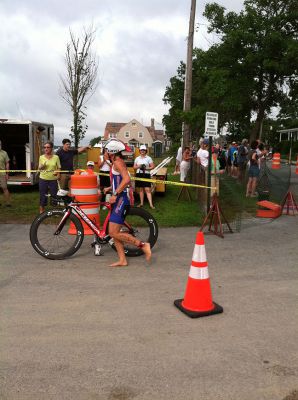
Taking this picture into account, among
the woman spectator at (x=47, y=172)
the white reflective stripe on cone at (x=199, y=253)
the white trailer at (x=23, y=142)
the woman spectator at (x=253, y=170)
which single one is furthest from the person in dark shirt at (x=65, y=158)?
the white reflective stripe on cone at (x=199, y=253)

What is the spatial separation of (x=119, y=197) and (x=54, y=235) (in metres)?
1.29

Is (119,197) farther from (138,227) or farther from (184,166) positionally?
(184,166)

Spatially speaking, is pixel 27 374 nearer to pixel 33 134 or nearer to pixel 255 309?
pixel 255 309

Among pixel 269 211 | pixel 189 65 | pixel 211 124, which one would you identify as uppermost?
pixel 189 65

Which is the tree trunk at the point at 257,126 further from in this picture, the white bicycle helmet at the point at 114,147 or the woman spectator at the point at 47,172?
the white bicycle helmet at the point at 114,147

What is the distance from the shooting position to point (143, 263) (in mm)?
6281

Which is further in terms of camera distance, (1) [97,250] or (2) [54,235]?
(1) [97,250]

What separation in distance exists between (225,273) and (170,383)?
9.65 ft

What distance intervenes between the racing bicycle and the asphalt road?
200mm

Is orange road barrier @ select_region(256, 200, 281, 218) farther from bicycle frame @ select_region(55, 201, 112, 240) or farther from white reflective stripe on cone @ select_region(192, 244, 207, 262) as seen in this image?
white reflective stripe on cone @ select_region(192, 244, 207, 262)

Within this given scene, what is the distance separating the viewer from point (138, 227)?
662 cm

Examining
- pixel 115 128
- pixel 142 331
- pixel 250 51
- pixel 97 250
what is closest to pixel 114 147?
pixel 97 250

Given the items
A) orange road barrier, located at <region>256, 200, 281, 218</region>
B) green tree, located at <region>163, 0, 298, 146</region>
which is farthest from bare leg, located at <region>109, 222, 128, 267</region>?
green tree, located at <region>163, 0, 298, 146</region>

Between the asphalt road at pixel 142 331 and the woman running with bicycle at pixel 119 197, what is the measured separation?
0.42m
